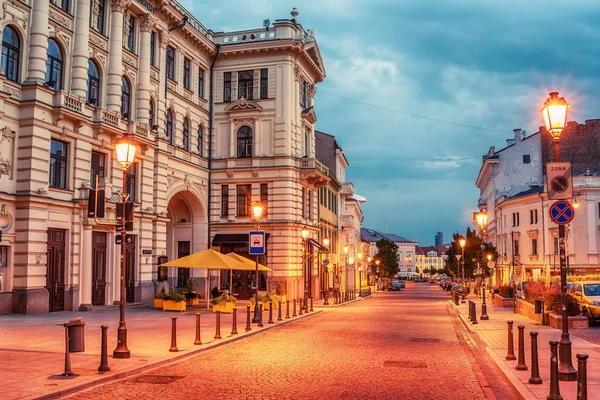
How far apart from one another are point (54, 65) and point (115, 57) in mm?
3978

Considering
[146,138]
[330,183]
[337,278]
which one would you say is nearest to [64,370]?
[146,138]

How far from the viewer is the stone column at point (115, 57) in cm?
3127

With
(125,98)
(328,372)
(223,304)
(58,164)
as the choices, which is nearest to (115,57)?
(125,98)

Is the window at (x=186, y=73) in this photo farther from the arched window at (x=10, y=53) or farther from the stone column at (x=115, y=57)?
the arched window at (x=10, y=53)

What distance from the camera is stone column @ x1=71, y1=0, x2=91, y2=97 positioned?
28.7m

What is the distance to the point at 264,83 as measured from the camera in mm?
44469

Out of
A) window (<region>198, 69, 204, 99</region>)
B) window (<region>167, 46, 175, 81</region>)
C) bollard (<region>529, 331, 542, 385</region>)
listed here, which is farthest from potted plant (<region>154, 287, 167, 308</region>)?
bollard (<region>529, 331, 542, 385</region>)

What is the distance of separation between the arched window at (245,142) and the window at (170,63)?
6.89 meters

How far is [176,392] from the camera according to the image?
35.5ft

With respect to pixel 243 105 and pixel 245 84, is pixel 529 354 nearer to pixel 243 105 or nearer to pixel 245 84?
pixel 243 105

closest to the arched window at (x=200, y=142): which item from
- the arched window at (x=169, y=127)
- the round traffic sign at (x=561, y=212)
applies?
the arched window at (x=169, y=127)

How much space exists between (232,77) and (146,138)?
13.2m

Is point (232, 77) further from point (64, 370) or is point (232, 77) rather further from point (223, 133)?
point (64, 370)

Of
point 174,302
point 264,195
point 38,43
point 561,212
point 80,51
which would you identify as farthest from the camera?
point 264,195
